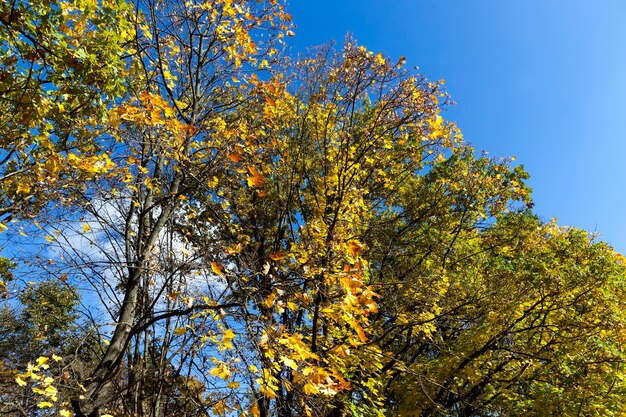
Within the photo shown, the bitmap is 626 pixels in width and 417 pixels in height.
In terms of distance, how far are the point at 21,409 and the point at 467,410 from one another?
8.99 metres

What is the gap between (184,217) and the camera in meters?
7.42

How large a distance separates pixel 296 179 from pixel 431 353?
21.2 feet

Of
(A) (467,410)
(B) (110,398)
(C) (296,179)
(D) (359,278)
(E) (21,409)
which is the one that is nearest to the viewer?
(D) (359,278)

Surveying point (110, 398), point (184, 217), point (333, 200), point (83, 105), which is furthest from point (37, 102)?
point (333, 200)

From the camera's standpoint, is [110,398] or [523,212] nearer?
[110,398]

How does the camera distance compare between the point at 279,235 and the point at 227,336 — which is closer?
the point at 227,336

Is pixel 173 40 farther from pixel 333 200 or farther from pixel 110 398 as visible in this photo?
pixel 110 398

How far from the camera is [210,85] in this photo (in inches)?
281

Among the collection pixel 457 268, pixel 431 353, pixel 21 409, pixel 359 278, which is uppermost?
pixel 457 268

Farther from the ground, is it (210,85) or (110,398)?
(210,85)

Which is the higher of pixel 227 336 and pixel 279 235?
pixel 279 235

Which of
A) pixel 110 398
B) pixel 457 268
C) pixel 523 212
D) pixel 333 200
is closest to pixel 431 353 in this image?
pixel 457 268

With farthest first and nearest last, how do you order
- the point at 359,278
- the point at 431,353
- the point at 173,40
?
the point at 431,353
the point at 173,40
the point at 359,278

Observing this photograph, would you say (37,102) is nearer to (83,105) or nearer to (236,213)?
(83,105)
